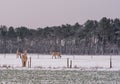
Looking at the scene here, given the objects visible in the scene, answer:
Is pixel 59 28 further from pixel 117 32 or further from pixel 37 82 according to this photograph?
pixel 37 82

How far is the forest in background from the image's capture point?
139050 millimetres

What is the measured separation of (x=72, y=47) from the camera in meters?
148

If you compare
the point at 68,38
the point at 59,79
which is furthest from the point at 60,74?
the point at 68,38

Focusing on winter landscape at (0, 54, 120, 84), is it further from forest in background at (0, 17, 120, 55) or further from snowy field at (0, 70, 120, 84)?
forest in background at (0, 17, 120, 55)

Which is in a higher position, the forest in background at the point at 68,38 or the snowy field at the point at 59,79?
the forest in background at the point at 68,38

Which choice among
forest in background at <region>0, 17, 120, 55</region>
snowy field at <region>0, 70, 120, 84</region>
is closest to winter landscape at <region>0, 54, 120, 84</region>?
snowy field at <region>0, 70, 120, 84</region>

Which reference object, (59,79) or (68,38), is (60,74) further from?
(68,38)

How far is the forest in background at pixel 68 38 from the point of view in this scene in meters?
139

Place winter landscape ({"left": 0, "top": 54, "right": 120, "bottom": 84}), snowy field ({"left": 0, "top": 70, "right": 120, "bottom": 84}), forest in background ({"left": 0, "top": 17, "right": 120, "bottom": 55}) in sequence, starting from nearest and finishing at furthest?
snowy field ({"left": 0, "top": 70, "right": 120, "bottom": 84}), winter landscape ({"left": 0, "top": 54, "right": 120, "bottom": 84}), forest in background ({"left": 0, "top": 17, "right": 120, "bottom": 55})

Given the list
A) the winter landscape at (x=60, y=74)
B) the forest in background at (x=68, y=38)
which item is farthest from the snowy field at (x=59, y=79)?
the forest in background at (x=68, y=38)

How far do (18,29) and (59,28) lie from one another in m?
20.6

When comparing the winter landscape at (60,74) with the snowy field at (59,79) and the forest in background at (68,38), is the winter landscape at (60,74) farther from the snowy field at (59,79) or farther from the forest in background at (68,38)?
the forest in background at (68,38)

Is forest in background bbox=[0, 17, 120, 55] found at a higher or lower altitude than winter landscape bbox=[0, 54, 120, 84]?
higher

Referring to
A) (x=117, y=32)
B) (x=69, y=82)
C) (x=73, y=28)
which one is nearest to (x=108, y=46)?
(x=117, y=32)
